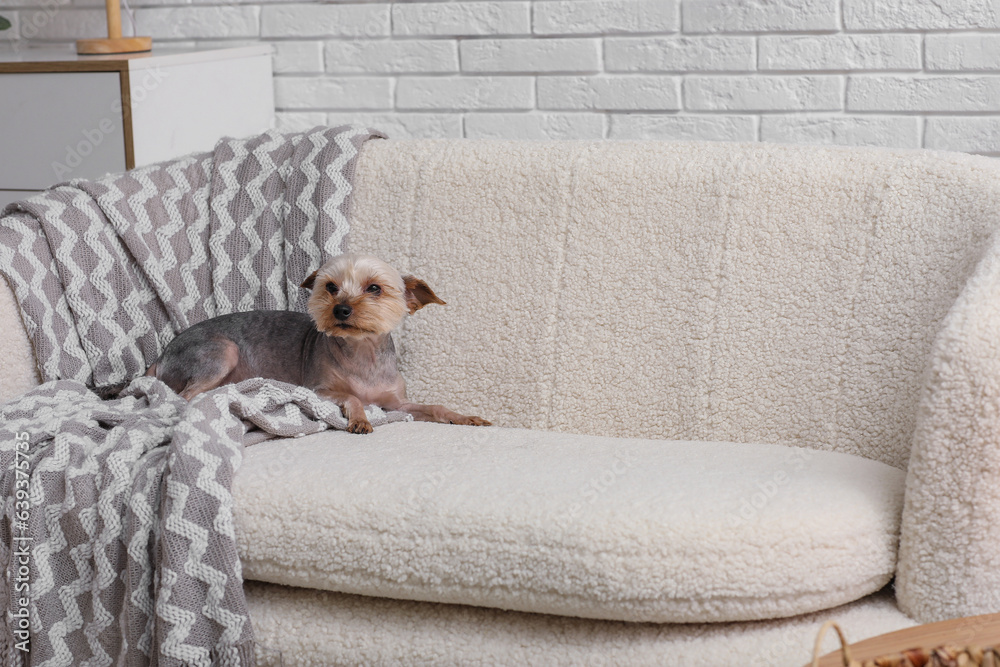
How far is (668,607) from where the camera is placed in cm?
132

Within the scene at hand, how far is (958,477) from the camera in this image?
129cm

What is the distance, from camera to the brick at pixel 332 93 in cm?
282

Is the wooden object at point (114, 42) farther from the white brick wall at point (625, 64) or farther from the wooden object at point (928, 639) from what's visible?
the wooden object at point (928, 639)

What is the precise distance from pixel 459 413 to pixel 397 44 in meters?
1.28

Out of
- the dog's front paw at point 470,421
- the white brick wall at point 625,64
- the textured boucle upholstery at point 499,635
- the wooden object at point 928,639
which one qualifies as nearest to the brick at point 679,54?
the white brick wall at point 625,64

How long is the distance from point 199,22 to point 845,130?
6.13ft

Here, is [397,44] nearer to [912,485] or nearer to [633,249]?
Answer: [633,249]

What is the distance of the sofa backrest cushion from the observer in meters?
1.71

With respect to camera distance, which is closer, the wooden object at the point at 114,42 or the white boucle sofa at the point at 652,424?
the white boucle sofa at the point at 652,424

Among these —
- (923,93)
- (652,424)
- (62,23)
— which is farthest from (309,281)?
(62,23)

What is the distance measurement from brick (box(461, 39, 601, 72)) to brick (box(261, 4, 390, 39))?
274 mm

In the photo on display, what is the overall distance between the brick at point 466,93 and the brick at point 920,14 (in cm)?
85

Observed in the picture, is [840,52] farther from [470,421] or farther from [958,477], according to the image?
[958,477]

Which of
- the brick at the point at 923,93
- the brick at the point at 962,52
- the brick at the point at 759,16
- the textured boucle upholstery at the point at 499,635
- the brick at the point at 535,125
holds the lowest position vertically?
the textured boucle upholstery at the point at 499,635
